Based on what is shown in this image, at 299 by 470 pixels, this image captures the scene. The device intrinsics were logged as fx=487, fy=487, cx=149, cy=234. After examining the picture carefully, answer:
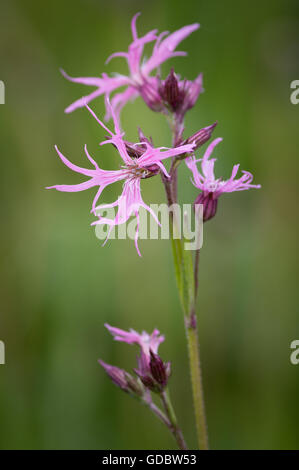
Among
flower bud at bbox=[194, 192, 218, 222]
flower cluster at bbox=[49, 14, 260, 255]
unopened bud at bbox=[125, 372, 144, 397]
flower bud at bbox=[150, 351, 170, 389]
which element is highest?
flower cluster at bbox=[49, 14, 260, 255]

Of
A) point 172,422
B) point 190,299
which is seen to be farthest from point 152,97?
point 172,422

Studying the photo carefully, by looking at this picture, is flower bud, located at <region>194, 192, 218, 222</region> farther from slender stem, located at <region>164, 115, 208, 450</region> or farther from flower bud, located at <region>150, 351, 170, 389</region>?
flower bud, located at <region>150, 351, 170, 389</region>

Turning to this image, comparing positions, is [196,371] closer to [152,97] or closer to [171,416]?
[171,416]

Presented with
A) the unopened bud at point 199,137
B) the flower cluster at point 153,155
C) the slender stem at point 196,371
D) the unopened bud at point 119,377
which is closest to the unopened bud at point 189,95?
the flower cluster at point 153,155

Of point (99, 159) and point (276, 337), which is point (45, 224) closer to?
point (99, 159)

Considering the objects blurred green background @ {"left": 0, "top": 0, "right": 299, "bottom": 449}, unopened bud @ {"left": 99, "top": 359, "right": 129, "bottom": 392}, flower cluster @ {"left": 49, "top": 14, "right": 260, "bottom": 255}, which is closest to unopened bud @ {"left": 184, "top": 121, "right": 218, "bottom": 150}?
flower cluster @ {"left": 49, "top": 14, "right": 260, "bottom": 255}

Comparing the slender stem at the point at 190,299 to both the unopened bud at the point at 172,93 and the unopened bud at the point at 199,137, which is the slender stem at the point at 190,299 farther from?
the unopened bud at the point at 172,93
